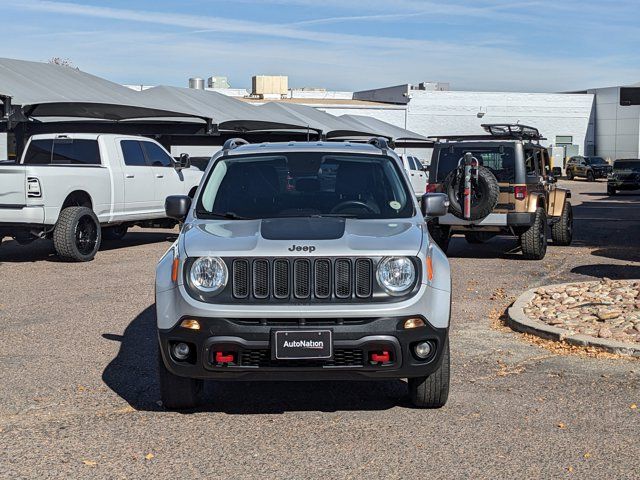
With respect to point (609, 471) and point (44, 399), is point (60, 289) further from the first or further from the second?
point (609, 471)

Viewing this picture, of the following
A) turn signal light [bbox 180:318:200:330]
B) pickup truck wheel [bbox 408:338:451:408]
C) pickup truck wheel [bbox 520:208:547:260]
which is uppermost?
turn signal light [bbox 180:318:200:330]

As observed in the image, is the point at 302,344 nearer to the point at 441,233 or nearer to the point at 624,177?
the point at 441,233

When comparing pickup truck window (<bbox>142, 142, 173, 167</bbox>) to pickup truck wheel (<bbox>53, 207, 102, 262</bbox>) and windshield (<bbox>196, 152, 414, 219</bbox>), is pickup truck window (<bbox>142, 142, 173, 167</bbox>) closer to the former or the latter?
pickup truck wheel (<bbox>53, 207, 102, 262</bbox>)

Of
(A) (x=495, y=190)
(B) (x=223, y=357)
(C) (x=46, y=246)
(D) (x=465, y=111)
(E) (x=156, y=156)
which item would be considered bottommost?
(C) (x=46, y=246)

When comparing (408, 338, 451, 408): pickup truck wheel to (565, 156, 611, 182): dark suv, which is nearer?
(408, 338, 451, 408): pickup truck wheel

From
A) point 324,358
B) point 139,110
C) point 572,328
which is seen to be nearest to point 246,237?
point 324,358

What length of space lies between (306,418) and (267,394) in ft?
2.29

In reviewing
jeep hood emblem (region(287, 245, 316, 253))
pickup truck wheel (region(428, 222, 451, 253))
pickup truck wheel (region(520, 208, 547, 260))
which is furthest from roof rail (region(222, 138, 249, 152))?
pickup truck wheel (region(520, 208, 547, 260))

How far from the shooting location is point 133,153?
→ 56.5ft

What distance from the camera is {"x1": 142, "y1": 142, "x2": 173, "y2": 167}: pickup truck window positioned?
1781 cm

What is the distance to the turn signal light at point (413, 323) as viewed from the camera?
586 centimetres

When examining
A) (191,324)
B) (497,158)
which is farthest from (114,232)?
(191,324)

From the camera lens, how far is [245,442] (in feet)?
18.7

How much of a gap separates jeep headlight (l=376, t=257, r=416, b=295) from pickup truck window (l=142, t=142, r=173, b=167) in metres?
12.3
